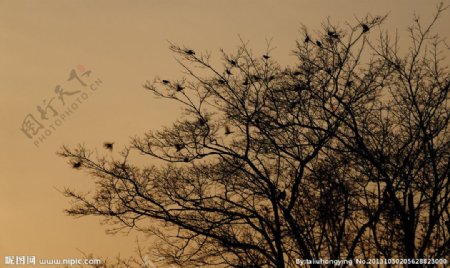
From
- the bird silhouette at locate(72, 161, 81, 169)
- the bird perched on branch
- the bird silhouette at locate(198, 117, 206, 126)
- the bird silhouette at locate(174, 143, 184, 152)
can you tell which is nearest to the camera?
the bird perched on branch

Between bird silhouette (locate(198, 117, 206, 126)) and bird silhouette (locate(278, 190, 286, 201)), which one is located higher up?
bird silhouette (locate(198, 117, 206, 126))

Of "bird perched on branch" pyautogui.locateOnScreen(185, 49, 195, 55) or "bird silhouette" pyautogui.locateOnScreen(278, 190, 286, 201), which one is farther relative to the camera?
"bird silhouette" pyautogui.locateOnScreen(278, 190, 286, 201)

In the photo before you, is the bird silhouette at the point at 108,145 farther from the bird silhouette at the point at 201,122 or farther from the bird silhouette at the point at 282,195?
the bird silhouette at the point at 282,195

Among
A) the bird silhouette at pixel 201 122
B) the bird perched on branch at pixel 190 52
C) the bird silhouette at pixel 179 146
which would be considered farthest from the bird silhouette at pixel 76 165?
the bird perched on branch at pixel 190 52

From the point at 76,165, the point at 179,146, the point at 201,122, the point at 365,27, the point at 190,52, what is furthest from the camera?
the point at 201,122

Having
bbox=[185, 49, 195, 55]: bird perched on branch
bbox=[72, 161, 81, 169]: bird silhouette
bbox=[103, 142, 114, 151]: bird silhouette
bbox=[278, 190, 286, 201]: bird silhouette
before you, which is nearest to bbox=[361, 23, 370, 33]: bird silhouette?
bbox=[185, 49, 195, 55]: bird perched on branch

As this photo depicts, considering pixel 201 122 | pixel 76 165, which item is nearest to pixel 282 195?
pixel 201 122

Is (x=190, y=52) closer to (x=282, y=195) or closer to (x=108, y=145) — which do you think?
(x=108, y=145)

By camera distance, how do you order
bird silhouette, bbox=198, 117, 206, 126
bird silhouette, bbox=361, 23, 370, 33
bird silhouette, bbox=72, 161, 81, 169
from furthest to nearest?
bird silhouette, bbox=198, 117, 206, 126, bird silhouette, bbox=72, 161, 81, 169, bird silhouette, bbox=361, 23, 370, 33

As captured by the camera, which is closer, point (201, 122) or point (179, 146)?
point (179, 146)

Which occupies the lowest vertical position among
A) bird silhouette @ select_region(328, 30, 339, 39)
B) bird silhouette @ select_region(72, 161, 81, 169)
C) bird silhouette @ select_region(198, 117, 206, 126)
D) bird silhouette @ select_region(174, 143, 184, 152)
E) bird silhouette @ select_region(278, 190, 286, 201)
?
bird silhouette @ select_region(278, 190, 286, 201)

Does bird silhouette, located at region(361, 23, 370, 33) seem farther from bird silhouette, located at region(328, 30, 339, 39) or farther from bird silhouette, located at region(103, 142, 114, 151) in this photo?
bird silhouette, located at region(103, 142, 114, 151)

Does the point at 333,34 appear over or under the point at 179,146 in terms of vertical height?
over

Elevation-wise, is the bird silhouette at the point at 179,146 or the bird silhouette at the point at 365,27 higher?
the bird silhouette at the point at 365,27
